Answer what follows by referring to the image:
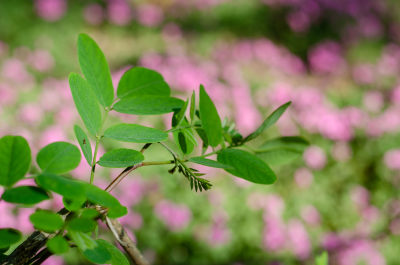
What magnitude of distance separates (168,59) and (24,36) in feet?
6.45

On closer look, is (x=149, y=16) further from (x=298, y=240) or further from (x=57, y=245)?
(x=57, y=245)

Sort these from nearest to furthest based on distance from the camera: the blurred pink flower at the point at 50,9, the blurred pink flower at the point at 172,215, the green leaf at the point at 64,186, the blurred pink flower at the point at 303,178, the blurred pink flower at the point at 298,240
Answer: the green leaf at the point at 64,186, the blurred pink flower at the point at 172,215, the blurred pink flower at the point at 298,240, the blurred pink flower at the point at 303,178, the blurred pink flower at the point at 50,9

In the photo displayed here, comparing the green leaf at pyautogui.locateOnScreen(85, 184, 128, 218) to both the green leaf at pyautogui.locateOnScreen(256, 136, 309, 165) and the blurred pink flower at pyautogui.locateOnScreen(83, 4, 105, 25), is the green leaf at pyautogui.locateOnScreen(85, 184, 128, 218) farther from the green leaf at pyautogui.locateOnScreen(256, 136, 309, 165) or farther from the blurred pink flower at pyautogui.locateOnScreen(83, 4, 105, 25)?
the blurred pink flower at pyautogui.locateOnScreen(83, 4, 105, 25)

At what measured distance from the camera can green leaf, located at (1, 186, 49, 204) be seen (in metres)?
0.29

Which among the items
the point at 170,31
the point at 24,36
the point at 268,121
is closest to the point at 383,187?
the point at 170,31

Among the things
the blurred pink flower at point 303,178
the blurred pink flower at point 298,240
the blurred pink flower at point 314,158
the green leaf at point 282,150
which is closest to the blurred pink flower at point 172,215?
the blurred pink flower at point 298,240

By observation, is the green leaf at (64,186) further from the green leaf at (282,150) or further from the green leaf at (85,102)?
the green leaf at (282,150)

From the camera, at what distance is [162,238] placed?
253 cm

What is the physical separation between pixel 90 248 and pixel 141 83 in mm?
185

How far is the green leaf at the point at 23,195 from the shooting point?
0.29 m

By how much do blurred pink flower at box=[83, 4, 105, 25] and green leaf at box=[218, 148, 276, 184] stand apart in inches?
205

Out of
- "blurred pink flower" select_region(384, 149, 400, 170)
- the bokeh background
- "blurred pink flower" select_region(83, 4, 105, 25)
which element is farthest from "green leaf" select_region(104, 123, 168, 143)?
"blurred pink flower" select_region(83, 4, 105, 25)

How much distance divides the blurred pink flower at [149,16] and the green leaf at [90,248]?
510cm

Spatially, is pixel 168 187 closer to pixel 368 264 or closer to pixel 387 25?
pixel 368 264
